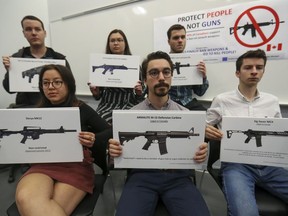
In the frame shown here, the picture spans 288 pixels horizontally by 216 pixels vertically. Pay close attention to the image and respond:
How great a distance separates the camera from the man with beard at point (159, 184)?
4.10 ft

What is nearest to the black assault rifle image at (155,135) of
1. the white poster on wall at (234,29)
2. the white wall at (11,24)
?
the white poster on wall at (234,29)

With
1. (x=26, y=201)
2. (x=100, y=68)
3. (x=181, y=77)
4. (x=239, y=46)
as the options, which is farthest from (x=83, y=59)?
(x=26, y=201)

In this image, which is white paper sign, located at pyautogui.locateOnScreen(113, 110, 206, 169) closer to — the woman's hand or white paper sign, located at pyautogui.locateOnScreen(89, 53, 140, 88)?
the woman's hand

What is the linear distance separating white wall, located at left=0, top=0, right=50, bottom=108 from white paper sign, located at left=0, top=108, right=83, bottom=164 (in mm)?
2849

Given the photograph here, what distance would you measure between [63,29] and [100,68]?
2.04 meters

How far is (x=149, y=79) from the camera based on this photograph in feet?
5.40

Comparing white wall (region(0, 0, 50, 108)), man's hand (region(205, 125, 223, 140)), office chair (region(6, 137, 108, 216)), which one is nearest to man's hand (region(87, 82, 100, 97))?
office chair (region(6, 137, 108, 216))

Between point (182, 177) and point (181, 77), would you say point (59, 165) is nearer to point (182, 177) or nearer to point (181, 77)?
point (182, 177)

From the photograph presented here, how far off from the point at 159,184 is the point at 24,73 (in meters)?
1.87

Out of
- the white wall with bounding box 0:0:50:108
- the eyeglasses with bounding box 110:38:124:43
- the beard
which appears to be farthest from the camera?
the white wall with bounding box 0:0:50:108

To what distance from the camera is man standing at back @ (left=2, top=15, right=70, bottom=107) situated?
2.32 metres

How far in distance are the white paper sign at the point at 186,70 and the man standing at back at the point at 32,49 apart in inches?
48.9

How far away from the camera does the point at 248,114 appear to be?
5.67ft

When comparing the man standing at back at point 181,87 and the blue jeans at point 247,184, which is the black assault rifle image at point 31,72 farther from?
the blue jeans at point 247,184
